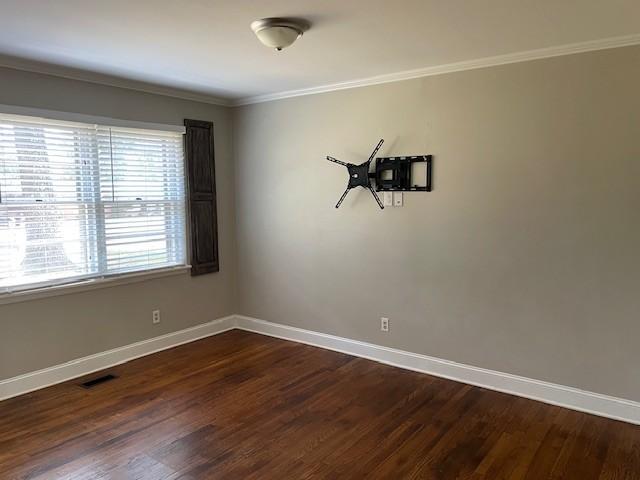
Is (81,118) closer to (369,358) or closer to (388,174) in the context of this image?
(388,174)

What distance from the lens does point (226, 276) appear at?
4953 millimetres

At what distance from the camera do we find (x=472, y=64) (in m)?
3.38

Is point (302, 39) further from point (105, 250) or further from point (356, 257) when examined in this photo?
point (105, 250)

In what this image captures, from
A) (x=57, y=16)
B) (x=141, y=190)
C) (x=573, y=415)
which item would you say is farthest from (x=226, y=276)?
(x=573, y=415)

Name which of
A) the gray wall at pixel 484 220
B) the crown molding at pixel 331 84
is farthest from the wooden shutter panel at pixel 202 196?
the gray wall at pixel 484 220

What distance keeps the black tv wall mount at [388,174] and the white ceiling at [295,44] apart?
680 millimetres

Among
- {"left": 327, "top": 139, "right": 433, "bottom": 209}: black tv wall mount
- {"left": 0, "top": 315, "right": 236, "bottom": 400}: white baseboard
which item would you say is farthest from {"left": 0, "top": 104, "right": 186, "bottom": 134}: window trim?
{"left": 0, "top": 315, "right": 236, "bottom": 400}: white baseboard

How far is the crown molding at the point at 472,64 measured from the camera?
2.88 m

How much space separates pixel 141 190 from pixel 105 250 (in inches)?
23.6

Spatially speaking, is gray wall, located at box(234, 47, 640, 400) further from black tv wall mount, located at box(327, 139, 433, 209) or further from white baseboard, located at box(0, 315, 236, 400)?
white baseboard, located at box(0, 315, 236, 400)

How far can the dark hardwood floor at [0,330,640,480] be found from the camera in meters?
2.52

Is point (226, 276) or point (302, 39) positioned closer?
point (302, 39)

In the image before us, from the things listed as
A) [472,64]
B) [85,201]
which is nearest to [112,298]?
[85,201]

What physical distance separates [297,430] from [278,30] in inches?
91.7
